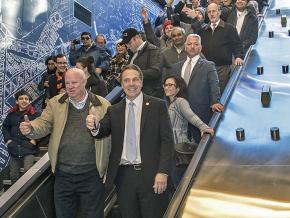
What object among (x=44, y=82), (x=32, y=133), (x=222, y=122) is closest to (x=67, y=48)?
(x=44, y=82)

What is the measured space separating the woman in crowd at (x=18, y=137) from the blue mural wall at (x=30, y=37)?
1.80 meters

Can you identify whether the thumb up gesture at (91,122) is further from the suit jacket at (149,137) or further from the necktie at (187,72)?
the necktie at (187,72)

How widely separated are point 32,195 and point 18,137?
2.75 metres

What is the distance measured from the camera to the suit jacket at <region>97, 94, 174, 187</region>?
450 centimetres

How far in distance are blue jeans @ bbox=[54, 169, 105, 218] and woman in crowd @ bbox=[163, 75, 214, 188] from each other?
1.11m

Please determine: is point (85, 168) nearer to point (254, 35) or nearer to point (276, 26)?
point (254, 35)

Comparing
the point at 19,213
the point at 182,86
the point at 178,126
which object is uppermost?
the point at 182,86

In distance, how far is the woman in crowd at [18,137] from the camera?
7305 mm

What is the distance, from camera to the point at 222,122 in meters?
6.64

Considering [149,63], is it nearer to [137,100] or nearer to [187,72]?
[187,72]

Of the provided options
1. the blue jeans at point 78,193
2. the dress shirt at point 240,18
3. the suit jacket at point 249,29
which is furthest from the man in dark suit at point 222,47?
the blue jeans at point 78,193

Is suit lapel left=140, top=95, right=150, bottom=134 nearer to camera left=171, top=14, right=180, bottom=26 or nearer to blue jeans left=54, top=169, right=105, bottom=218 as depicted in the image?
blue jeans left=54, top=169, right=105, bottom=218

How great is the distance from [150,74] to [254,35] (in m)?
3.05

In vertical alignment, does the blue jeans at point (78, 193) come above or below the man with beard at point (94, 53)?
below
